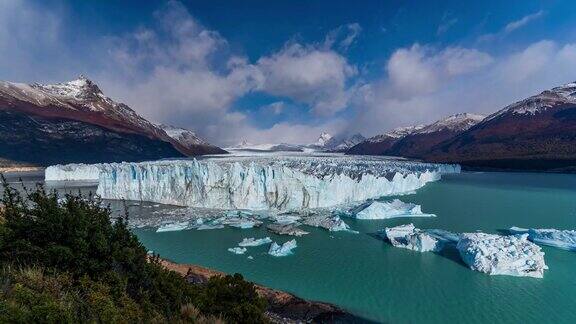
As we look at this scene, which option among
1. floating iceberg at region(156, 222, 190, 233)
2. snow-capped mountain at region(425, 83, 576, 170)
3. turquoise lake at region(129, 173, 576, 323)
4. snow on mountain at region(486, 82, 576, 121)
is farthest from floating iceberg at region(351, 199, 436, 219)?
snow on mountain at region(486, 82, 576, 121)

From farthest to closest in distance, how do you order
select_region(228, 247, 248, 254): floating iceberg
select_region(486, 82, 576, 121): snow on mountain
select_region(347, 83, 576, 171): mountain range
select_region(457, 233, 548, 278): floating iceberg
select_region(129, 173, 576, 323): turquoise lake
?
select_region(486, 82, 576, 121): snow on mountain, select_region(347, 83, 576, 171): mountain range, select_region(228, 247, 248, 254): floating iceberg, select_region(457, 233, 548, 278): floating iceberg, select_region(129, 173, 576, 323): turquoise lake

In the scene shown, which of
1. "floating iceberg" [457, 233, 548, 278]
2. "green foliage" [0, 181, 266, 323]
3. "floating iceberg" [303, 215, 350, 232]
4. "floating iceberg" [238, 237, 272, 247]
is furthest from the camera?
"floating iceberg" [303, 215, 350, 232]

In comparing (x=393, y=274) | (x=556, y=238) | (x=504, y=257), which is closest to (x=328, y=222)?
(x=393, y=274)

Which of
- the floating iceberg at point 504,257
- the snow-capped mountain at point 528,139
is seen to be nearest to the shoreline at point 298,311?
Result: the floating iceberg at point 504,257

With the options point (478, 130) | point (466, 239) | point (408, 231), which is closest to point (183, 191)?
point (408, 231)

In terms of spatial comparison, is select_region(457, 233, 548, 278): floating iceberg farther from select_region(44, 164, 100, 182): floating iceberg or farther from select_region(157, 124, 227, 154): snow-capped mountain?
select_region(157, 124, 227, 154): snow-capped mountain

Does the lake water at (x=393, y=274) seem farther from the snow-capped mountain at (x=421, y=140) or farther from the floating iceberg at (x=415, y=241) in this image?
the snow-capped mountain at (x=421, y=140)

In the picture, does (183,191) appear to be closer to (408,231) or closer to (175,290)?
(408,231)
